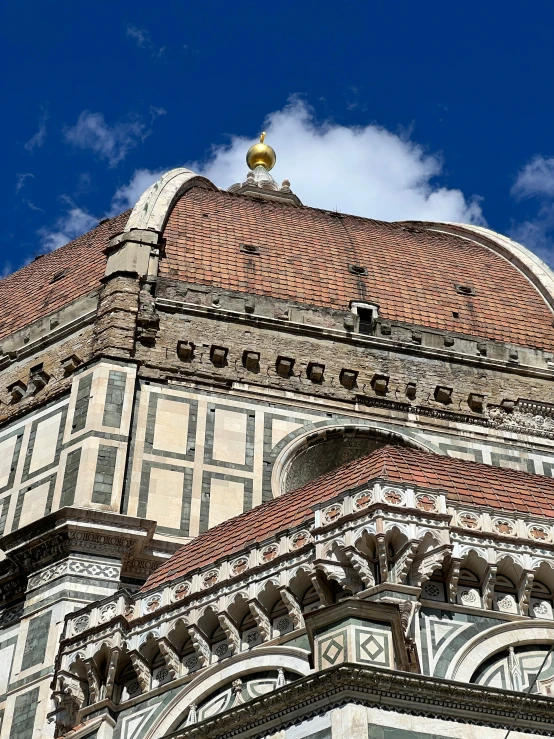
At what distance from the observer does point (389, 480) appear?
1255 centimetres

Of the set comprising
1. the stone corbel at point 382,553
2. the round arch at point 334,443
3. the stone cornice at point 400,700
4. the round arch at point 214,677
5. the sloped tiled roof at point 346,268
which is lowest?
the stone cornice at point 400,700

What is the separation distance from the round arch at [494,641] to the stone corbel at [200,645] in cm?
227

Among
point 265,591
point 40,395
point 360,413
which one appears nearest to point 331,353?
point 360,413

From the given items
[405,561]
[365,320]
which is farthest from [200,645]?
[365,320]

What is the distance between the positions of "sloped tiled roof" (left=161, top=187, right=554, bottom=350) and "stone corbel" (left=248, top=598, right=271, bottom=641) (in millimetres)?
10982

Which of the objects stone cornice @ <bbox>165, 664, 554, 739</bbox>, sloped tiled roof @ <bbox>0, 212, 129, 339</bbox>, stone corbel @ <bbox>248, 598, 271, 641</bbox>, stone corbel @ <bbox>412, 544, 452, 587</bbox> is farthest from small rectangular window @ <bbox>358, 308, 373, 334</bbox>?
stone cornice @ <bbox>165, 664, 554, 739</bbox>

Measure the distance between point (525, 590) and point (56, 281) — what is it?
14504 mm

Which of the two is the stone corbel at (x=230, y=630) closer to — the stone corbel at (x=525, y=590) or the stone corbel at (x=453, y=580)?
the stone corbel at (x=453, y=580)

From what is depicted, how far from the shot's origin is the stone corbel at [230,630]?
12.4 m

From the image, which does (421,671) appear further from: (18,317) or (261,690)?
(18,317)

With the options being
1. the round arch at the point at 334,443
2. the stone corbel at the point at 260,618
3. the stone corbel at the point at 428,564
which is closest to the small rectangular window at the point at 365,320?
the round arch at the point at 334,443

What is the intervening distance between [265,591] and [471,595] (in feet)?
5.94

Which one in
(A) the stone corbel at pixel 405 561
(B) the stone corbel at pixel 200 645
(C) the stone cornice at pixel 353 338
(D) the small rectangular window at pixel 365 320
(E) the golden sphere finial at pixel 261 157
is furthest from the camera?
(E) the golden sphere finial at pixel 261 157

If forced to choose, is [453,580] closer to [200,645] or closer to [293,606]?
[293,606]
